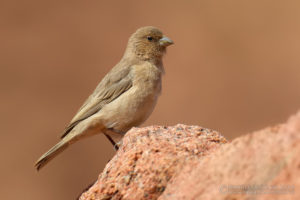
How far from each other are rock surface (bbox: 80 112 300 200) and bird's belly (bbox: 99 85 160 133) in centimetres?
158

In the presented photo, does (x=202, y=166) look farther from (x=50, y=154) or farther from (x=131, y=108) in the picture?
(x=50, y=154)

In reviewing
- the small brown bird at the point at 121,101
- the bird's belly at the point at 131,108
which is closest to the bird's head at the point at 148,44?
the small brown bird at the point at 121,101

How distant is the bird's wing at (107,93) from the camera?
6340mm

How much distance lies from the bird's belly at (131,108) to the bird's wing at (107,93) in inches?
6.6

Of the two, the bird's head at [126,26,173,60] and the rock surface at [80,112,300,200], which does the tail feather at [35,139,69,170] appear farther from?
the rock surface at [80,112,300,200]

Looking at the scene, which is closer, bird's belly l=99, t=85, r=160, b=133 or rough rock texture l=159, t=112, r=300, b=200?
rough rock texture l=159, t=112, r=300, b=200

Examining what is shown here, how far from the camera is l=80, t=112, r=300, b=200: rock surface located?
2957mm

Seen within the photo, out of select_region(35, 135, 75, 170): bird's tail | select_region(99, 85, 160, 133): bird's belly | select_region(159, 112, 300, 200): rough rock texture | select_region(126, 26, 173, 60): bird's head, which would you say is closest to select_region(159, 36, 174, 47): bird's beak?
select_region(126, 26, 173, 60): bird's head

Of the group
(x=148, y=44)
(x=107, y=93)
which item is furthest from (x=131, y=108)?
(x=148, y=44)

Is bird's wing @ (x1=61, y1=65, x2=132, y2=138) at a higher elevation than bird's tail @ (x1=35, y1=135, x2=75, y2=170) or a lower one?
higher

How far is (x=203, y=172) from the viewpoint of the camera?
11.4ft

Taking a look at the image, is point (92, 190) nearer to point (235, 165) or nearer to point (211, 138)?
point (211, 138)

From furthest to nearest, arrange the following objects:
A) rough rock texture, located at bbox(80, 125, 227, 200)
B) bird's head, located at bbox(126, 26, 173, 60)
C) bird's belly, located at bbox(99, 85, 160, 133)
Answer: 1. bird's head, located at bbox(126, 26, 173, 60)
2. bird's belly, located at bbox(99, 85, 160, 133)
3. rough rock texture, located at bbox(80, 125, 227, 200)

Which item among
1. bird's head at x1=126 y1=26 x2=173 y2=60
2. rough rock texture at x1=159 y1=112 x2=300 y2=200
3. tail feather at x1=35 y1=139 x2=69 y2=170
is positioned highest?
bird's head at x1=126 y1=26 x2=173 y2=60
